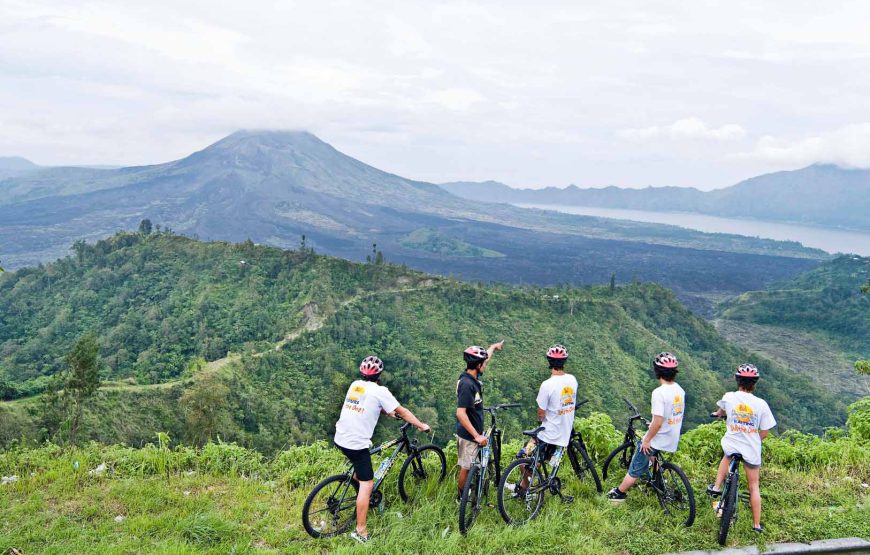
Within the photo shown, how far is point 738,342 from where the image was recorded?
116 m

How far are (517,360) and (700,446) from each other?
5094cm

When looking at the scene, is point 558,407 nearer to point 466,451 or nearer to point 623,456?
point 466,451

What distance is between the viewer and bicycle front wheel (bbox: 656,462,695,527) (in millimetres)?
7168

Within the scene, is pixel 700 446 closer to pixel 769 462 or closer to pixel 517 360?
pixel 769 462

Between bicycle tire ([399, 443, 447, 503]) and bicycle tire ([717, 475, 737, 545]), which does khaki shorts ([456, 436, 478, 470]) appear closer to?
bicycle tire ([399, 443, 447, 503])

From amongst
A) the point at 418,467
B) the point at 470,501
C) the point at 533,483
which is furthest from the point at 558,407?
the point at 418,467

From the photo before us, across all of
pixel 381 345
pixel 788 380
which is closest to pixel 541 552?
pixel 381 345

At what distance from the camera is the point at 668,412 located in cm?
702

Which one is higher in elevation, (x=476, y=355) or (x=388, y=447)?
(x=476, y=355)

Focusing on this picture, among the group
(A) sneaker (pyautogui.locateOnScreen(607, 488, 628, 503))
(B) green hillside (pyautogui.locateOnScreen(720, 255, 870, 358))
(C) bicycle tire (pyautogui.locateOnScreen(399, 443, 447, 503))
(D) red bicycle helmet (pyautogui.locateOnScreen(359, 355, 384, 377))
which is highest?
(D) red bicycle helmet (pyautogui.locateOnScreen(359, 355, 384, 377))

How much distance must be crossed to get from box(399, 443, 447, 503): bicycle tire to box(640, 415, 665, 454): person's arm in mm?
2736

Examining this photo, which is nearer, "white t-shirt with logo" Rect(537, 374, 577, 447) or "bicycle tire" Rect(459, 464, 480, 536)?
"bicycle tire" Rect(459, 464, 480, 536)

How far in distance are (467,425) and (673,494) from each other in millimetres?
3083

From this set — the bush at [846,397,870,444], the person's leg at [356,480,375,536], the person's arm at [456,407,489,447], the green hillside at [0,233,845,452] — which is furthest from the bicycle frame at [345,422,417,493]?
the green hillside at [0,233,845,452]
